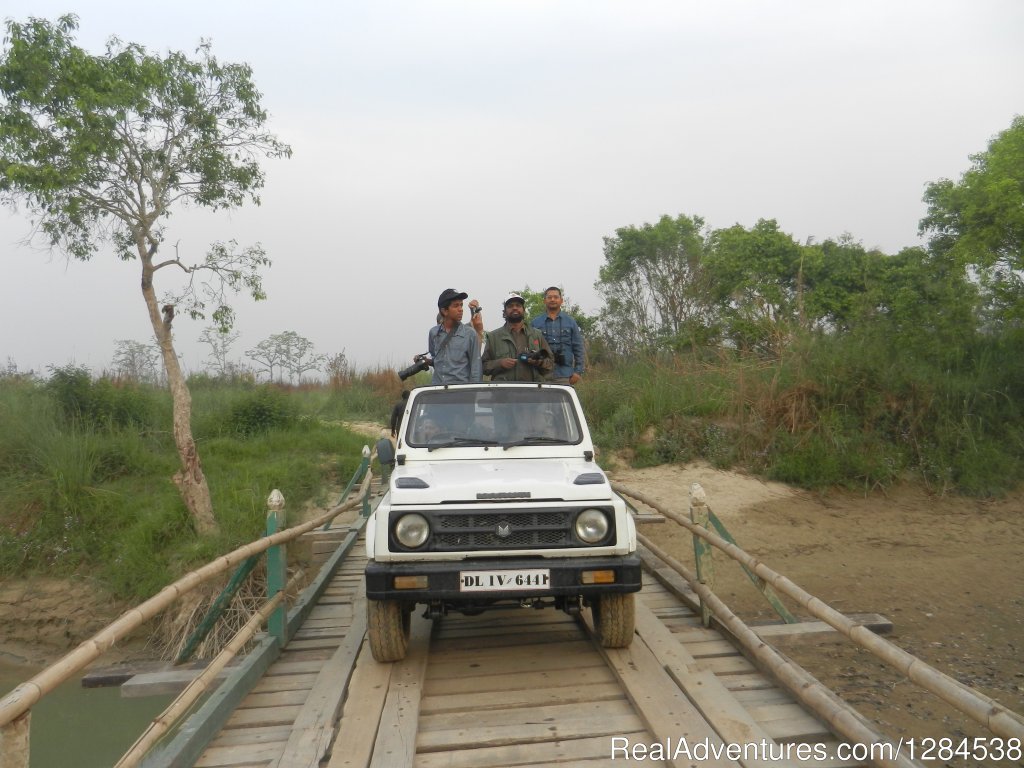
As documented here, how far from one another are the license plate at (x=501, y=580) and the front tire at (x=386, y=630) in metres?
0.54

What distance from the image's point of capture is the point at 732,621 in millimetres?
4367

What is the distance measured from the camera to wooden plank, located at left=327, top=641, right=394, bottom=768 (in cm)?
308

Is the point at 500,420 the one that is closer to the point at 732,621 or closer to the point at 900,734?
the point at 732,621

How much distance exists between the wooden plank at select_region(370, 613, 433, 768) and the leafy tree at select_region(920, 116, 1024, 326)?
11535 millimetres

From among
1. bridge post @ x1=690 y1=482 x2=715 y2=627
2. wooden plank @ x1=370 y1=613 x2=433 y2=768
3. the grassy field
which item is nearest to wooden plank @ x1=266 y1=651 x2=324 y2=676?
wooden plank @ x1=370 y1=613 x2=433 y2=768

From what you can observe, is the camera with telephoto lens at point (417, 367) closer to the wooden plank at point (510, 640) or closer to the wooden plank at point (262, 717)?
the wooden plank at point (510, 640)

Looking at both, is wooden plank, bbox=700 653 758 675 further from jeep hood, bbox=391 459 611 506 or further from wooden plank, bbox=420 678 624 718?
jeep hood, bbox=391 459 611 506

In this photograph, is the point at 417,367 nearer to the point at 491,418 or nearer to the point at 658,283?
the point at 491,418

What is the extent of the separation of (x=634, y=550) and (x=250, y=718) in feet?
7.24

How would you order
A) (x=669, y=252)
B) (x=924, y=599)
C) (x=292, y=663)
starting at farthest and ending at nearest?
(x=669, y=252), (x=924, y=599), (x=292, y=663)

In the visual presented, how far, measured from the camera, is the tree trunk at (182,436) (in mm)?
9781

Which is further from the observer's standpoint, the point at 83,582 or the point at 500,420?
the point at 83,582

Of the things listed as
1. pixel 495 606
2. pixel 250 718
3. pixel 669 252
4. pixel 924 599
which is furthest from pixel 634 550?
pixel 669 252

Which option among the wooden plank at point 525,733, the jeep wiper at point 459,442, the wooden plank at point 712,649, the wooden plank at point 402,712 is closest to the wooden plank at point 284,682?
the wooden plank at point 402,712
